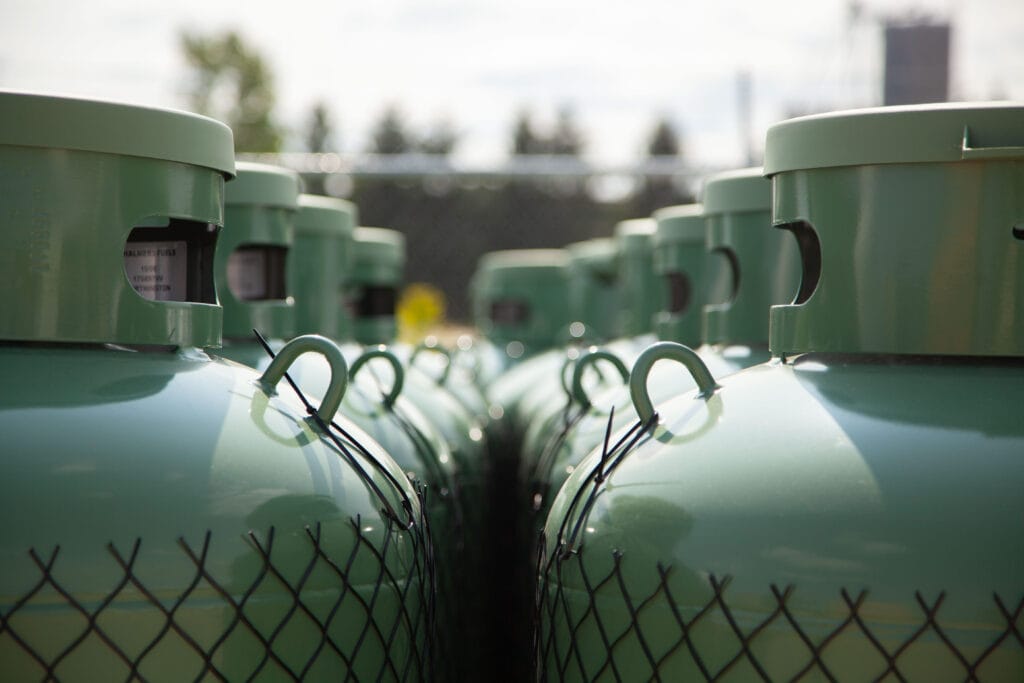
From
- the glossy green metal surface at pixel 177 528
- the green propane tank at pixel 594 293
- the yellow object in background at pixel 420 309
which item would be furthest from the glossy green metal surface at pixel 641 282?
the yellow object in background at pixel 420 309

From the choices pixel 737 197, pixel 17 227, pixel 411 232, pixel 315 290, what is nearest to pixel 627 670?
pixel 17 227

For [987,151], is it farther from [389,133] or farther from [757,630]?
[389,133]

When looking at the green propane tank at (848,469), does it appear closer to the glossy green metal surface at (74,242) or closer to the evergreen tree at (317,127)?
the glossy green metal surface at (74,242)

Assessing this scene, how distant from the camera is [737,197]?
3.38m

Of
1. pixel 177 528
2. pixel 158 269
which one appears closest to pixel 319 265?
pixel 158 269

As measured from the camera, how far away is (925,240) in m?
2.14

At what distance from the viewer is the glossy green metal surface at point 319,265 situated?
14.0 ft

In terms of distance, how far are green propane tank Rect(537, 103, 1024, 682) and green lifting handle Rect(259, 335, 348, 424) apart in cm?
48

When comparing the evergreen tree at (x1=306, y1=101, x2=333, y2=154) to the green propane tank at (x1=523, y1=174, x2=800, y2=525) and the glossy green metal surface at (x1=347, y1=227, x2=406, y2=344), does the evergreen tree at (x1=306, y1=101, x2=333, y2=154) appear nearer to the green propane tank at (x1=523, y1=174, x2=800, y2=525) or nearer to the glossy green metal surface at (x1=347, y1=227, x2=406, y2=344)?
the glossy green metal surface at (x1=347, y1=227, x2=406, y2=344)

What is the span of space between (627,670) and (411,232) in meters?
9.66

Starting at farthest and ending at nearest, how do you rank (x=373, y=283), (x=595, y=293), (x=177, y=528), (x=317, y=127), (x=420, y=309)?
1. (x=317, y=127)
2. (x=420, y=309)
3. (x=595, y=293)
4. (x=373, y=283)
5. (x=177, y=528)

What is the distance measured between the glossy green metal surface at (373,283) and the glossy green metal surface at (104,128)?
11.4ft

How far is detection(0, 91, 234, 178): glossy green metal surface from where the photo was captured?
1992 mm

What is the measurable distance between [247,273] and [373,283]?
239 cm
